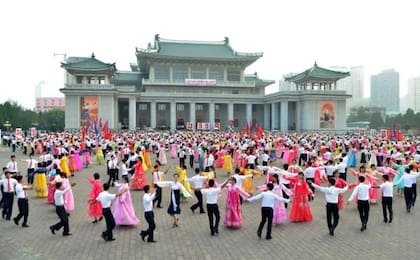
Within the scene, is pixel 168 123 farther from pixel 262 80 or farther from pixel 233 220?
pixel 233 220

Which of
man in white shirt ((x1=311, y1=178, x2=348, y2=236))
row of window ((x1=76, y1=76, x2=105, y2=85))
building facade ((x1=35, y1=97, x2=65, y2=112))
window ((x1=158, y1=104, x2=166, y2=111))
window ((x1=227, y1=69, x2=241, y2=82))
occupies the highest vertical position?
building facade ((x1=35, y1=97, x2=65, y2=112))

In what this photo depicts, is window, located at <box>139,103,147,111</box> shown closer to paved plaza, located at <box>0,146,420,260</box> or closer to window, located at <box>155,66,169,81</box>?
window, located at <box>155,66,169,81</box>

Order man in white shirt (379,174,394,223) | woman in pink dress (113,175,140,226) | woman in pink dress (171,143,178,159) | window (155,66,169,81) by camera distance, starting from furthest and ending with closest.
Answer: window (155,66,169,81)
woman in pink dress (171,143,178,159)
man in white shirt (379,174,394,223)
woman in pink dress (113,175,140,226)

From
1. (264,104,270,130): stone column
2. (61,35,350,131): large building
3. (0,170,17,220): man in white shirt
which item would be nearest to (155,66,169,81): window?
(61,35,350,131): large building

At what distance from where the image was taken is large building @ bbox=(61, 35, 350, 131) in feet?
157

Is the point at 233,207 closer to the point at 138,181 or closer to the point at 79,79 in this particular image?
the point at 138,181

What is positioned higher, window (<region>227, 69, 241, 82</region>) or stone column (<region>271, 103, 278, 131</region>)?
window (<region>227, 69, 241, 82</region>)

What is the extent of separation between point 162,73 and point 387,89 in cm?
9995

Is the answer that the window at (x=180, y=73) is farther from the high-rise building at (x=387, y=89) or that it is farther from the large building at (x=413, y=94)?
the high-rise building at (x=387, y=89)

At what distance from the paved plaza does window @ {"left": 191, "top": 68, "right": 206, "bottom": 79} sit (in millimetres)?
51043

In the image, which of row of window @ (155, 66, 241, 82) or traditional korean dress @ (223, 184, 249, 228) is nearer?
traditional korean dress @ (223, 184, 249, 228)

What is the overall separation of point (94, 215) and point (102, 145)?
15.0 metres

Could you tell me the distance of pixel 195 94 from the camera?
5594 centimetres

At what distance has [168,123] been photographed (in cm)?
6019
